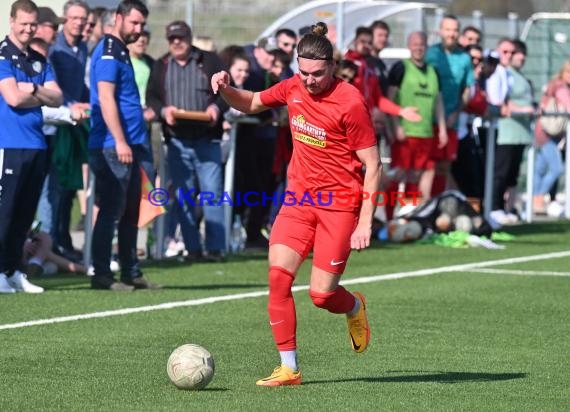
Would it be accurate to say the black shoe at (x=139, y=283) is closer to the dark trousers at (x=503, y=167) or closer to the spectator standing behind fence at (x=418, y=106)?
the spectator standing behind fence at (x=418, y=106)

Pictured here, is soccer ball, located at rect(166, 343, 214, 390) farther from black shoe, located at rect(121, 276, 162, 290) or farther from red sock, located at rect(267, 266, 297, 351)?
black shoe, located at rect(121, 276, 162, 290)

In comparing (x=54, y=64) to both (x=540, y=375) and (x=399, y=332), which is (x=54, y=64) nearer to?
(x=399, y=332)

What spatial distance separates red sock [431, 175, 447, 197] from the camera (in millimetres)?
19094

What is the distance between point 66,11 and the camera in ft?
48.7

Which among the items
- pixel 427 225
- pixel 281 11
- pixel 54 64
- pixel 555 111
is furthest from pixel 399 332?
pixel 281 11

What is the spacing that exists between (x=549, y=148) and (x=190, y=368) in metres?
15.2

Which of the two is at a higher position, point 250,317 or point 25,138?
point 25,138

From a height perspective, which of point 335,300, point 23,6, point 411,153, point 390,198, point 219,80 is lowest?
point 390,198

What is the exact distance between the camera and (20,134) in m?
12.5

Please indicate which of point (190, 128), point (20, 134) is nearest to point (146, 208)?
point (20, 134)

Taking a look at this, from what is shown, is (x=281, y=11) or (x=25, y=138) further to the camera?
(x=281, y=11)

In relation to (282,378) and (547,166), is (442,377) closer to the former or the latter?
(282,378)

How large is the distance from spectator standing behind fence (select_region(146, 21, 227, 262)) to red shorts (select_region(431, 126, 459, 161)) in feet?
12.9

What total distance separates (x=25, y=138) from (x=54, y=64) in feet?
7.09
